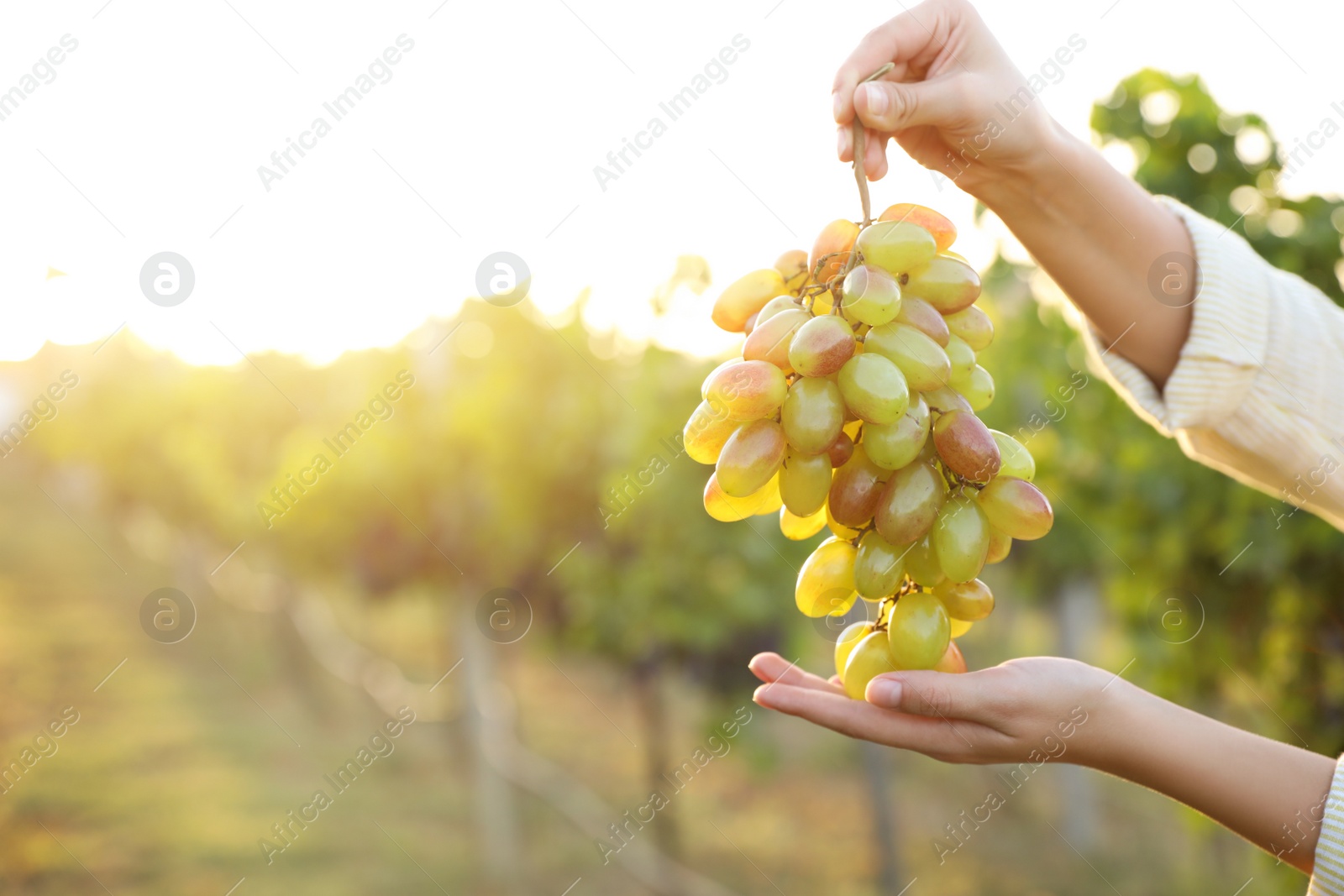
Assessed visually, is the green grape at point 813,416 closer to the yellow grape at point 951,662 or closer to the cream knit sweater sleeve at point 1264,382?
the yellow grape at point 951,662

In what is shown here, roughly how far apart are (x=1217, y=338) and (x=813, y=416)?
0.92 meters

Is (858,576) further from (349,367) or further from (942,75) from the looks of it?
(349,367)

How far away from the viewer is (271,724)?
1259cm

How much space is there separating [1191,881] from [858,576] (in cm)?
668

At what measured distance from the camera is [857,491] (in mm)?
1302

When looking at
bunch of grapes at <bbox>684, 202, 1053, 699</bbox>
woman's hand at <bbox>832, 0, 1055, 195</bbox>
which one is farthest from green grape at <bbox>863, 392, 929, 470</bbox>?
woman's hand at <bbox>832, 0, 1055, 195</bbox>

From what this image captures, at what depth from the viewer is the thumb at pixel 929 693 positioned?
122 centimetres

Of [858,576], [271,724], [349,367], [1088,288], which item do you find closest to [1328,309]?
[1088,288]

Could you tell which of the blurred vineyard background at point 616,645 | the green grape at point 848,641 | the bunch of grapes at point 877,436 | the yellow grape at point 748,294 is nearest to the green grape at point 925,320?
the bunch of grapes at point 877,436

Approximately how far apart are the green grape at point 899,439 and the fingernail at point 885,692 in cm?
29

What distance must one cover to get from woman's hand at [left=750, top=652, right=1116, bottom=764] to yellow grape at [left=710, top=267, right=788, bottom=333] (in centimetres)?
58

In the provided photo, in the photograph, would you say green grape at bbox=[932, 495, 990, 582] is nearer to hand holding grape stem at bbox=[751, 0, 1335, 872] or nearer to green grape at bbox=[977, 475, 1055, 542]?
green grape at bbox=[977, 475, 1055, 542]

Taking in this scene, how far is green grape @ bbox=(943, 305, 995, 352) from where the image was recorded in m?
1.40

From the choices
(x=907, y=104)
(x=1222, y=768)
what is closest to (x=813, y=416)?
(x=907, y=104)
